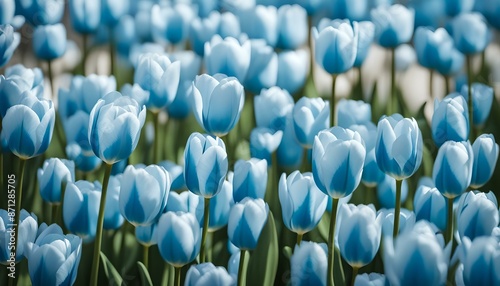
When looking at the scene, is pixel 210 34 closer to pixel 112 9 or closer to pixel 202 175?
pixel 112 9

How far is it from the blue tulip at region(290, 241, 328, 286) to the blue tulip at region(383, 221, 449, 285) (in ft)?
0.42

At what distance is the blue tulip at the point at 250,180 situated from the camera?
2.67ft

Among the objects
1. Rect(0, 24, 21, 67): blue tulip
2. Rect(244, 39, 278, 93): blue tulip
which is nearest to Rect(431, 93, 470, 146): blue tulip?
Rect(244, 39, 278, 93): blue tulip

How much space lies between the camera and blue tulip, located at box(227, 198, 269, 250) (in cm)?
77

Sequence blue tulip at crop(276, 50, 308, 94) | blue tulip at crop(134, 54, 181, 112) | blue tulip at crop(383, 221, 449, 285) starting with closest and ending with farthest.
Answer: blue tulip at crop(383, 221, 449, 285) → blue tulip at crop(134, 54, 181, 112) → blue tulip at crop(276, 50, 308, 94)

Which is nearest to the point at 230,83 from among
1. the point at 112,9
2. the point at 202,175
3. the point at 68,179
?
the point at 202,175

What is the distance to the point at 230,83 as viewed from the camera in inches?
32.0

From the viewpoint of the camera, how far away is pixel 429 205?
847mm

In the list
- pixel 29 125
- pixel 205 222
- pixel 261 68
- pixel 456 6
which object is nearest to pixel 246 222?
pixel 205 222

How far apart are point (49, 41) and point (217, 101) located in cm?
52

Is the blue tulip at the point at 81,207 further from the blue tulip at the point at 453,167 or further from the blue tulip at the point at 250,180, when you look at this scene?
the blue tulip at the point at 453,167

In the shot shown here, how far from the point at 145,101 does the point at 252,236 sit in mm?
286

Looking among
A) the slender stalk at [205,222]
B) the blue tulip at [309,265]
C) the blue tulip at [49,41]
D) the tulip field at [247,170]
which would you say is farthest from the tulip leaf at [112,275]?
the blue tulip at [49,41]

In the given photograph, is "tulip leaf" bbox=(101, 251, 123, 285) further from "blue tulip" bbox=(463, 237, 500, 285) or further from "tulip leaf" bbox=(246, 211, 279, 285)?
"blue tulip" bbox=(463, 237, 500, 285)
